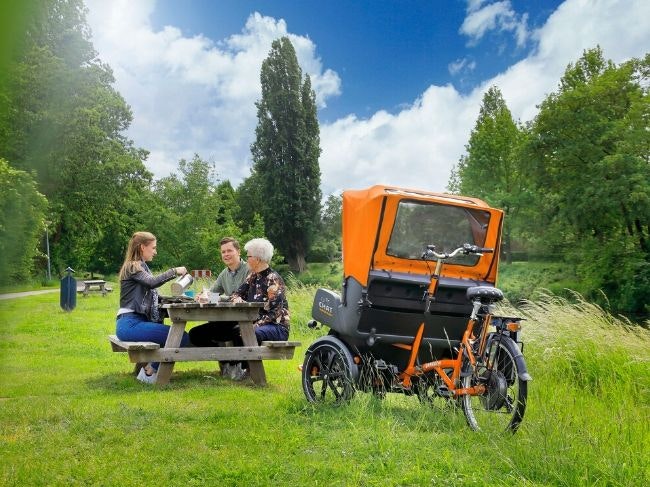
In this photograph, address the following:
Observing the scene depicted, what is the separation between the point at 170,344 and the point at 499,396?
3.05 metres

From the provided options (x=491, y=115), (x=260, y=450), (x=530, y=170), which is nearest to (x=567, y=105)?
(x=530, y=170)

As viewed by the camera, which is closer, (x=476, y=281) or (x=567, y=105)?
(x=476, y=281)

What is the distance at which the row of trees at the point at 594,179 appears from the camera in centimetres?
2478

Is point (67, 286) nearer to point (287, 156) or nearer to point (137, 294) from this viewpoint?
point (137, 294)

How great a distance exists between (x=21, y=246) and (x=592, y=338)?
8090 mm

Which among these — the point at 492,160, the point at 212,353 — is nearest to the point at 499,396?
the point at 212,353

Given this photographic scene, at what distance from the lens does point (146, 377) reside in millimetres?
5992

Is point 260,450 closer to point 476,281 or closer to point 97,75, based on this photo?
point 476,281

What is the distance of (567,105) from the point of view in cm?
2809

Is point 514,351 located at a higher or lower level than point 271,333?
higher

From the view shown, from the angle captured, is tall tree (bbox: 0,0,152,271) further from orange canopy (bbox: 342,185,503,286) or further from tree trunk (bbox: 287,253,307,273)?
tree trunk (bbox: 287,253,307,273)

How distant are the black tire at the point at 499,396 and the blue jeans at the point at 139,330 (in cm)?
298

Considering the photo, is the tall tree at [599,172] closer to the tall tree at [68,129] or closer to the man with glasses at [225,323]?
the man with glasses at [225,323]

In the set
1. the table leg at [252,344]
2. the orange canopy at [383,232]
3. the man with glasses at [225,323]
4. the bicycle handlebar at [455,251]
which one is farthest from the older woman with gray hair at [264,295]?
the bicycle handlebar at [455,251]
